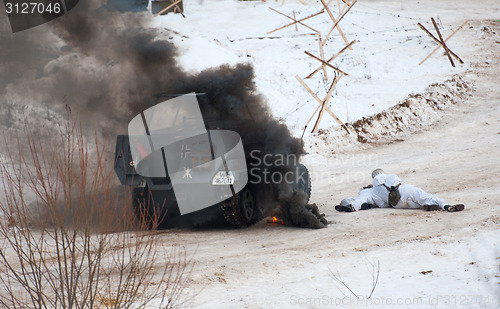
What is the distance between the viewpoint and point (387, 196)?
418 inches

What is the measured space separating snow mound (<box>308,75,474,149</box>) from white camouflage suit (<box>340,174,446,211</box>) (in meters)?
6.08

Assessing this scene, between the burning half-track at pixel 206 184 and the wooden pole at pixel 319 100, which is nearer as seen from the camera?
the burning half-track at pixel 206 184

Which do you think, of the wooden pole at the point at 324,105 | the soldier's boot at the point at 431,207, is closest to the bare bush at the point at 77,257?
the soldier's boot at the point at 431,207

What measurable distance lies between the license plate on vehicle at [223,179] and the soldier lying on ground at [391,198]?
9.42 feet

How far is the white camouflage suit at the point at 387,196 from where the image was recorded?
10188 millimetres

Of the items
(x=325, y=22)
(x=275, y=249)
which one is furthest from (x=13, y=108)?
(x=325, y=22)

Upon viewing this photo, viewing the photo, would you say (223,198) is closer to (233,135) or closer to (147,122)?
(233,135)

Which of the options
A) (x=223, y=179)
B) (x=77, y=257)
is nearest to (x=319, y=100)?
(x=223, y=179)

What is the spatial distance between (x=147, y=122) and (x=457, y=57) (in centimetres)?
1540

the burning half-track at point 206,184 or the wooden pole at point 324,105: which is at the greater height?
the wooden pole at point 324,105

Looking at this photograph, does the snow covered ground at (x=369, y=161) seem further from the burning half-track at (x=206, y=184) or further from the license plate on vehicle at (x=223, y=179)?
the license plate on vehicle at (x=223, y=179)

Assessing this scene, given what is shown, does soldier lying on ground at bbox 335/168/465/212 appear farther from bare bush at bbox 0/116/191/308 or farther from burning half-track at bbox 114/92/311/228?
bare bush at bbox 0/116/191/308

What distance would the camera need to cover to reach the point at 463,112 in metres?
18.5

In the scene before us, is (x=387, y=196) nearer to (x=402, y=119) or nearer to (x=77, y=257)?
(x=77, y=257)
